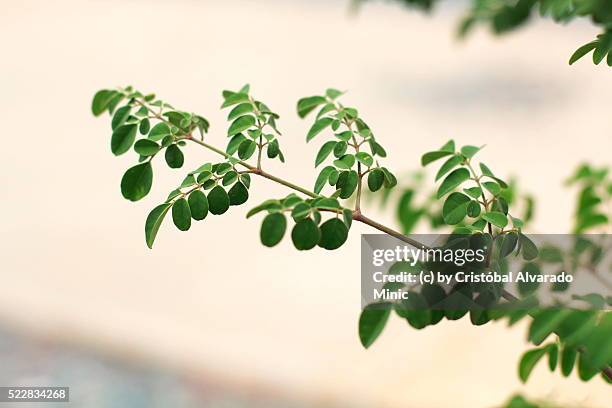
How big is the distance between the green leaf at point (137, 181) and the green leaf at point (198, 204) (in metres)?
0.06

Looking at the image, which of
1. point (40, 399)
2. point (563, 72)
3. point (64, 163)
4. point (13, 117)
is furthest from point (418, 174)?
point (563, 72)

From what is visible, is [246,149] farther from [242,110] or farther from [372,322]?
[372,322]

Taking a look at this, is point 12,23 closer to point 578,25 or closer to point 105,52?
point 105,52

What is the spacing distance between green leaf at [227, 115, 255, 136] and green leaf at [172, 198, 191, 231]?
→ 0.10 metres

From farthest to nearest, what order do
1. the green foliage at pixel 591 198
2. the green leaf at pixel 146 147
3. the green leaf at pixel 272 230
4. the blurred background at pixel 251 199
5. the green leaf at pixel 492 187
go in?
1. the blurred background at pixel 251 199
2. the green foliage at pixel 591 198
3. the green leaf at pixel 492 187
4. the green leaf at pixel 146 147
5. the green leaf at pixel 272 230

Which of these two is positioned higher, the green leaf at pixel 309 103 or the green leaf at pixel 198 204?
Result: the green leaf at pixel 309 103

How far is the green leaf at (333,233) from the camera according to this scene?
73 centimetres

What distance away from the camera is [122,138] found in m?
0.86

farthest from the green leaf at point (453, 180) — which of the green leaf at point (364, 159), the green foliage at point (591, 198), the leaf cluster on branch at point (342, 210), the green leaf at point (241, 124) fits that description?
the green foliage at point (591, 198)

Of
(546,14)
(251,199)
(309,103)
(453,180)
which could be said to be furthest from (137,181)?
(251,199)

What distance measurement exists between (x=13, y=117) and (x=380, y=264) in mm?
4574

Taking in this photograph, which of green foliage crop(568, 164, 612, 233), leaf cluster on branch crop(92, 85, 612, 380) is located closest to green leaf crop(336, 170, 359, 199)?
leaf cluster on branch crop(92, 85, 612, 380)

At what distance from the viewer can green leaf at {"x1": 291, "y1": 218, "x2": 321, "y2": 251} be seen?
0.71 m

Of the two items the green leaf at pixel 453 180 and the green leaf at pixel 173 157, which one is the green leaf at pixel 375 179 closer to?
the green leaf at pixel 453 180
